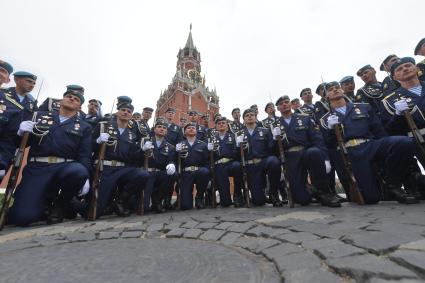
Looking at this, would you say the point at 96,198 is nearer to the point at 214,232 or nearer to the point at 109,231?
the point at 109,231

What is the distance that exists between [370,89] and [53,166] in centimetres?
639

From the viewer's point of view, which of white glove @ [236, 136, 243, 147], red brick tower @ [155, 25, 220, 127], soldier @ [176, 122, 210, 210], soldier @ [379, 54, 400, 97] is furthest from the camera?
red brick tower @ [155, 25, 220, 127]

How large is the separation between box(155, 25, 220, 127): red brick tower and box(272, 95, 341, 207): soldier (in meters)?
37.0

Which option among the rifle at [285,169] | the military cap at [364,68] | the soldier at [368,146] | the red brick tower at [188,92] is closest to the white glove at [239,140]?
the rifle at [285,169]

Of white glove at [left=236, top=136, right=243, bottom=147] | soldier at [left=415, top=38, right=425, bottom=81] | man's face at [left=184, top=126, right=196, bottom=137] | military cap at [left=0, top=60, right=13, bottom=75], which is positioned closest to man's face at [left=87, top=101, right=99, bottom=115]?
military cap at [left=0, top=60, right=13, bottom=75]

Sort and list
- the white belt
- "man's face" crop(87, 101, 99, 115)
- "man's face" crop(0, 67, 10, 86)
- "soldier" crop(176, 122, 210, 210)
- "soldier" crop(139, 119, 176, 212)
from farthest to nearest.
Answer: "man's face" crop(87, 101, 99, 115) < "soldier" crop(176, 122, 210, 210) < "soldier" crop(139, 119, 176, 212) < "man's face" crop(0, 67, 10, 86) < the white belt

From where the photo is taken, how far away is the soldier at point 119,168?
5203 mm

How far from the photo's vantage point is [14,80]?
5238mm

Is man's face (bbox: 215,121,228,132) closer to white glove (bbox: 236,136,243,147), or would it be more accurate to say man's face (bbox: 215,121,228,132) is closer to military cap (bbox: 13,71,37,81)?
white glove (bbox: 236,136,243,147)

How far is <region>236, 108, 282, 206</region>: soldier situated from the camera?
5481 millimetres

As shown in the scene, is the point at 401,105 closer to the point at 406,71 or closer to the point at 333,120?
the point at 406,71

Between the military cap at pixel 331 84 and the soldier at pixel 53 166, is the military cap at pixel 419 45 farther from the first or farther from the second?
the soldier at pixel 53 166

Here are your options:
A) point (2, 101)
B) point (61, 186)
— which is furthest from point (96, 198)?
point (2, 101)

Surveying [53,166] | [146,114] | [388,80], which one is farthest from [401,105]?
[146,114]
